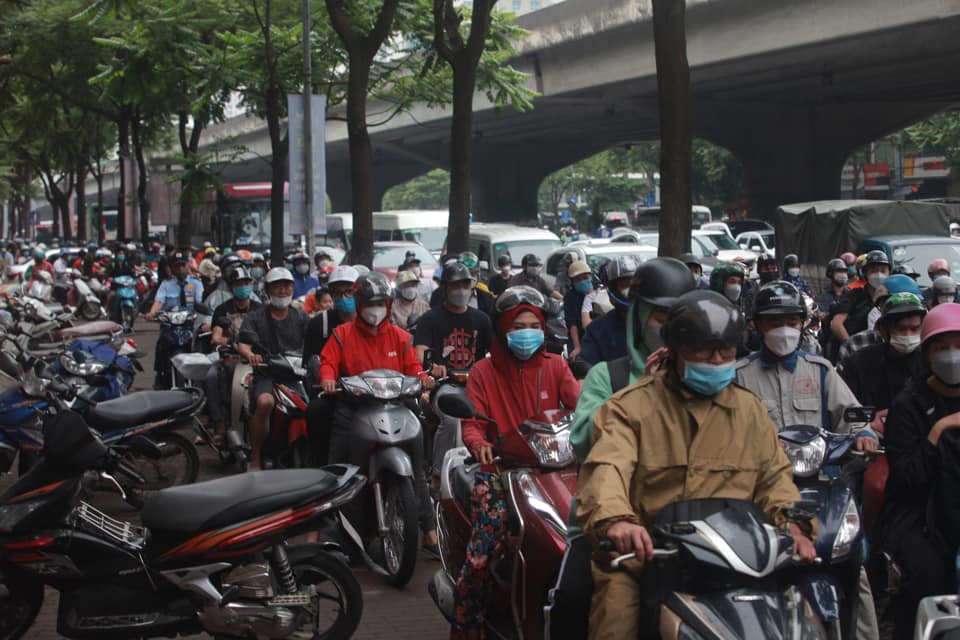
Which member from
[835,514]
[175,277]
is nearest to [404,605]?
[835,514]

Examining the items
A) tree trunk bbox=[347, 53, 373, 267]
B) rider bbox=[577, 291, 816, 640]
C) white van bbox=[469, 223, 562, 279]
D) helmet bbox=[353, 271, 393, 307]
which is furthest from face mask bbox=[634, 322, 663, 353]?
white van bbox=[469, 223, 562, 279]

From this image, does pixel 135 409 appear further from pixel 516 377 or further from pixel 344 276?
pixel 516 377

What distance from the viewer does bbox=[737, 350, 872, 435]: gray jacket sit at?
16.9 feet

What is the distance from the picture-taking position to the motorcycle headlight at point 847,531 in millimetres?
4012

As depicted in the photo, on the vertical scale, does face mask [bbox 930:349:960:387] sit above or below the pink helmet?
below

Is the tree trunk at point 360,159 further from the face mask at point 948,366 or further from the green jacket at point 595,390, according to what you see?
the face mask at point 948,366

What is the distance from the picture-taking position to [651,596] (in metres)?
3.44

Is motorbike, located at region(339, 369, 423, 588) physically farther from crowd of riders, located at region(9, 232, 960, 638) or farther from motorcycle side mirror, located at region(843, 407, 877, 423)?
motorcycle side mirror, located at region(843, 407, 877, 423)

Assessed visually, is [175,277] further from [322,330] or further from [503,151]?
[503,151]

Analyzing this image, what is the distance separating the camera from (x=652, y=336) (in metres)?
4.63

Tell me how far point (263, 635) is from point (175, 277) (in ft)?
34.4

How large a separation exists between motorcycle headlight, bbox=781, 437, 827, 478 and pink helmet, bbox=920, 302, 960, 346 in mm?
714

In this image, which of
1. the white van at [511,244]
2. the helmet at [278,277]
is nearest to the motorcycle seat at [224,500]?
the helmet at [278,277]

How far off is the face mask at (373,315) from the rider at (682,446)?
13.2ft
